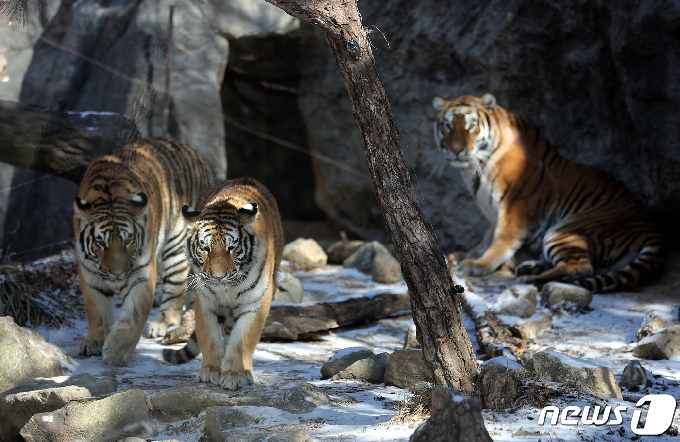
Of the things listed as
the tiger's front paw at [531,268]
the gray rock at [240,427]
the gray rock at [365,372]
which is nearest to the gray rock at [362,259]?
the tiger's front paw at [531,268]

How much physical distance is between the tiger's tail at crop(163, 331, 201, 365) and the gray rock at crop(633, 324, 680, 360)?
276cm

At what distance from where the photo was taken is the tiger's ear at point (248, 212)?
4215mm

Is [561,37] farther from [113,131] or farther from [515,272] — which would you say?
[113,131]

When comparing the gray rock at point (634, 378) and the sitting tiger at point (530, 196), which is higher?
the sitting tiger at point (530, 196)

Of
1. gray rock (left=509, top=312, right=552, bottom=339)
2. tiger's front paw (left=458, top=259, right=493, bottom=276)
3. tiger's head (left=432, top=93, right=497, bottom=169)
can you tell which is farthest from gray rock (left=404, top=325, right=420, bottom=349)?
tiger's head (left=432, top=93, right=497, bottom=169)

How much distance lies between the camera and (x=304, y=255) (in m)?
8.07

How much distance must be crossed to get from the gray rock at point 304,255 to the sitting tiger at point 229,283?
3617 millimetres

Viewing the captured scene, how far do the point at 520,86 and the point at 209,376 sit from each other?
524 centimetres

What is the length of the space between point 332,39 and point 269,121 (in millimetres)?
6514

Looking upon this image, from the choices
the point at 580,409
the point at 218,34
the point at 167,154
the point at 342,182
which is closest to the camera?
the point at 580,409

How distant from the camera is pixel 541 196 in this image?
7.40 meters

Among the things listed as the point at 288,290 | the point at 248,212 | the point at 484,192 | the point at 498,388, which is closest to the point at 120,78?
the point at 288,290

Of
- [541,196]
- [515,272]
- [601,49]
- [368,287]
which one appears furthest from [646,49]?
[368,287]

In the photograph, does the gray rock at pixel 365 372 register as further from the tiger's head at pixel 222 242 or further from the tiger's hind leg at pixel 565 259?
the tiger's hind leg at pixel 565 259
